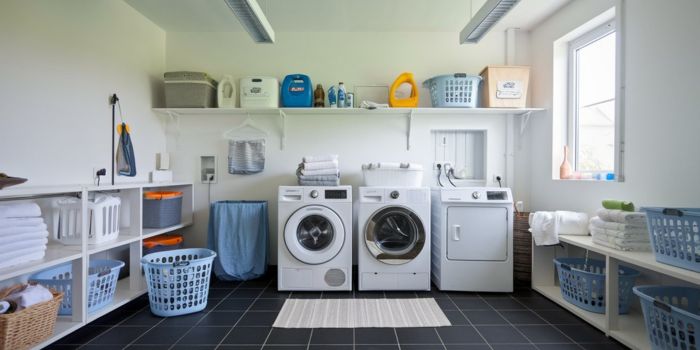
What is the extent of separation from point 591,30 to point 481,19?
1.23 meters

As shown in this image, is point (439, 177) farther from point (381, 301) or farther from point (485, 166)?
point (381, 301)

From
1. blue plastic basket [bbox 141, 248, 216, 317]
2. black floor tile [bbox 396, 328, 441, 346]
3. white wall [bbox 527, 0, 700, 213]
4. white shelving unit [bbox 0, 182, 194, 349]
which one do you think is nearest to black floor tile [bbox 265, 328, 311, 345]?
black floor tile [bbox 396, 328, 441, 346]

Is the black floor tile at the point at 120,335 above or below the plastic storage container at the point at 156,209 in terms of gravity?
below

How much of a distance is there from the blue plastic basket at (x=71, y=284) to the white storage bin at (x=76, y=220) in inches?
9.8

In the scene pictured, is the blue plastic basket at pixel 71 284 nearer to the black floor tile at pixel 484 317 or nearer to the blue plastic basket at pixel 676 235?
the black floor tile at pixel 484 317

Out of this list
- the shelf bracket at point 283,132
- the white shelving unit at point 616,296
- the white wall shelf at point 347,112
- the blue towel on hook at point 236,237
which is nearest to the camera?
A: the white shelving unit at point 616,296

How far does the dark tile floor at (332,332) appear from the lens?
78.3 inches

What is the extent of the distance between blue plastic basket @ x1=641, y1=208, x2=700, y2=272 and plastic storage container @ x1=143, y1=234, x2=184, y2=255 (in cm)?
361

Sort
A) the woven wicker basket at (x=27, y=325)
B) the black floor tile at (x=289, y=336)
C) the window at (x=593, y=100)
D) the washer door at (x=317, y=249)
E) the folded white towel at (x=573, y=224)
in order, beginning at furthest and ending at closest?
the washer door at (x=317, y=249) < the window at (x=593, y=100) < the folded white towel at (x=573, y=224) < the black floor tile at (x=289, y=336) < the woven wicker basket at (x=27, y=325)

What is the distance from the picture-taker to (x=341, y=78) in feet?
11.5

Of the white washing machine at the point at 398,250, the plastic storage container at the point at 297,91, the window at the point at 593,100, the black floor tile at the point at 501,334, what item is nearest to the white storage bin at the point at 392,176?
the white washing machine at the point at 398,250

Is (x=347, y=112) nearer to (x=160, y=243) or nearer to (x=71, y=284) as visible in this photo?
(x=160, y=243)

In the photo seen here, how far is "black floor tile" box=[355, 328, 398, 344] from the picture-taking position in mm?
2033

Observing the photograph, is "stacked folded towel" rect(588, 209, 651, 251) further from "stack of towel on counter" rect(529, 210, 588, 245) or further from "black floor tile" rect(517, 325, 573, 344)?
"black floor tile" rect(517, 325, 573, 344)
